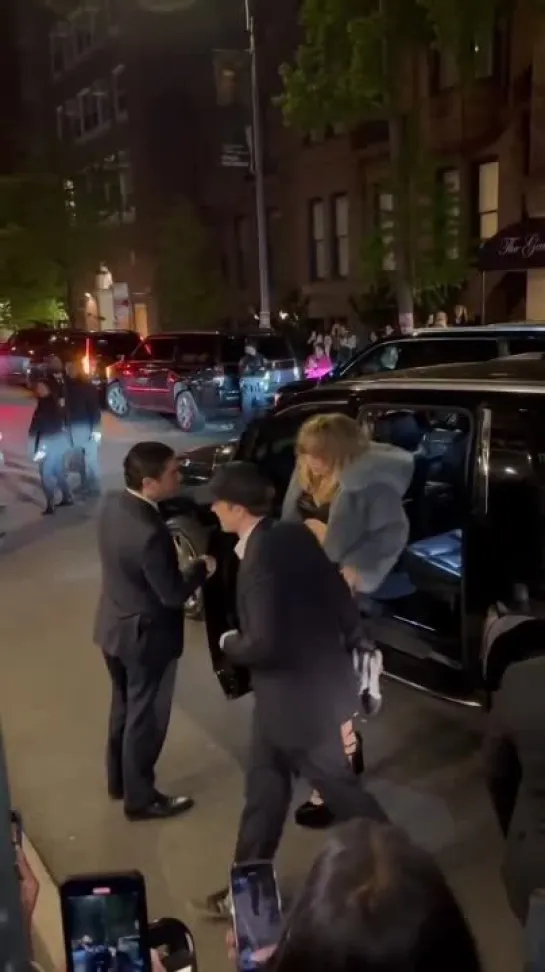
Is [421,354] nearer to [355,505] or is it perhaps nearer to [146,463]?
[355,505]

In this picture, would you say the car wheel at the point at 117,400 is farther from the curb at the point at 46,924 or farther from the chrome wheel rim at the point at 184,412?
the curb at the point at 46,924

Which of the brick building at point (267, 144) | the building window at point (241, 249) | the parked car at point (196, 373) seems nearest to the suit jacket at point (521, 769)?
the parked car at point (196, 373)

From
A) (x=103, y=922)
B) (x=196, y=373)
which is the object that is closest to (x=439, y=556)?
(x=103, y=922)

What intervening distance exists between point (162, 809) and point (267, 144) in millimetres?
27917

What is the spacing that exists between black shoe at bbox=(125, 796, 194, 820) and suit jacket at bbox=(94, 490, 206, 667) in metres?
0.73

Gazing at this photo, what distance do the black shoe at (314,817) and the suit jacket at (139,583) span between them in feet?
3.03

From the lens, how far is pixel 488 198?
22.0m

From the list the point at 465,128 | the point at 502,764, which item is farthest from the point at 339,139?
the point at 502,764

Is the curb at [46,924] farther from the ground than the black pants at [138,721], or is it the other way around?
the black pants at [138,721]

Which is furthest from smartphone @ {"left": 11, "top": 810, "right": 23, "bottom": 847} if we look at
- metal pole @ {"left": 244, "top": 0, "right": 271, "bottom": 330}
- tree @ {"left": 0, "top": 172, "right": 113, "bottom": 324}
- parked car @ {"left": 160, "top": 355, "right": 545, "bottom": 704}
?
tree @ {"left": 0, "top": 172, "right": 113, "bottom": 324}

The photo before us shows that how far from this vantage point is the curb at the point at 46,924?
351 cm

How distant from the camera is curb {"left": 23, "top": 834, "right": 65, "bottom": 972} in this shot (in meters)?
3.51

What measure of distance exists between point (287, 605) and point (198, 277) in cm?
2858

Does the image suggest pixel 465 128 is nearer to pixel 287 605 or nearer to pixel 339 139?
pixel 339 139
